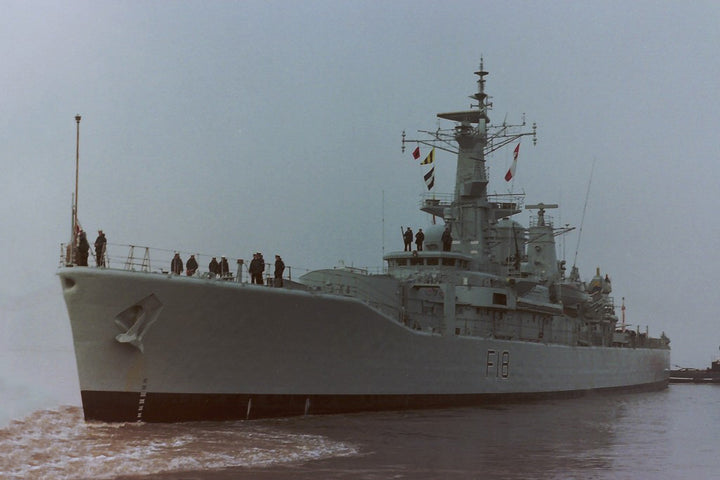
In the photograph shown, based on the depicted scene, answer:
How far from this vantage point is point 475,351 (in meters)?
28.2

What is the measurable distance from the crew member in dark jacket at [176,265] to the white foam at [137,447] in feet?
12.2

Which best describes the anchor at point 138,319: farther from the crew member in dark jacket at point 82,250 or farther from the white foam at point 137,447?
the white foam at point 137,447

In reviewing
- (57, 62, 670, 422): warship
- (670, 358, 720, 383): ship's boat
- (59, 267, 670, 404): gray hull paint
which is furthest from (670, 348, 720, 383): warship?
(59, 267, 670, 404): gray hull paint

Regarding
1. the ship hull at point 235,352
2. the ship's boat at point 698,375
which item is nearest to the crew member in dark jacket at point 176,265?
the ship hull at point 235,352

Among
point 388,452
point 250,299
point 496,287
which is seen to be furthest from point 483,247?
point 388,452

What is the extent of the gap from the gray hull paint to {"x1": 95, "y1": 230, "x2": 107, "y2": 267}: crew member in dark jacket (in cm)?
56

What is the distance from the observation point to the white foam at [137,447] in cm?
1416

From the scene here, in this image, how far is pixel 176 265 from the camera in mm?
20438

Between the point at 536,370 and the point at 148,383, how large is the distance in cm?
1729

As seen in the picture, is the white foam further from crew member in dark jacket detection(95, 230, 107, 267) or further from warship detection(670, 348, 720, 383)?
warship detection(670, 348, 720, 383)

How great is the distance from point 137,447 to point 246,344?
4.87 m

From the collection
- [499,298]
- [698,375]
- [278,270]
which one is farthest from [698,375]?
[278,270]

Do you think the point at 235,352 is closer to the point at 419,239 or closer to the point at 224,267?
the point at 224,267

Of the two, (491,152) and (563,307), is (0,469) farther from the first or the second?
(563,307)
